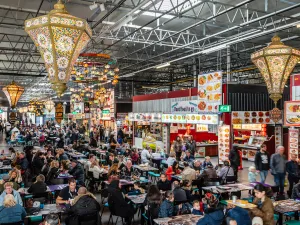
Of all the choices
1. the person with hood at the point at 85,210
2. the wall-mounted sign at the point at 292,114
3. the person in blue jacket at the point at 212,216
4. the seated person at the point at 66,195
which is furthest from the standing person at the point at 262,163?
the person with hood at the point at 85,210

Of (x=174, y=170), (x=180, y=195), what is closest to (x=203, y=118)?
(x=174, y=170)

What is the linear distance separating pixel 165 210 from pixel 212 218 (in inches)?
42.8

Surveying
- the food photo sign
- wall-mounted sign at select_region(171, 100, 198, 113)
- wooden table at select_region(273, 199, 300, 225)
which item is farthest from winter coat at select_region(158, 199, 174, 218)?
wall-mounted sign at select_region(171, 100, 198, 113)

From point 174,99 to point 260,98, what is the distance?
4.61m

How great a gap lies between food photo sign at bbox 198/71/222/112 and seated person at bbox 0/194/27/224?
9.96 m

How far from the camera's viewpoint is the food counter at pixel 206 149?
59.0 ft

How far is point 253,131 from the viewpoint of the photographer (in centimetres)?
1931

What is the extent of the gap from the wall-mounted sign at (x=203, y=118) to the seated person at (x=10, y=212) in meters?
10.1

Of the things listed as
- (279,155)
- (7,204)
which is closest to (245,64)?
(279,155)

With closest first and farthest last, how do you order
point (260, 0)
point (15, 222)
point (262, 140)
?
point (15, 222)
point (260, 0)
point (262, 140)

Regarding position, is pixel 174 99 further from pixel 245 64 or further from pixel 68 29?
pixel 68 29

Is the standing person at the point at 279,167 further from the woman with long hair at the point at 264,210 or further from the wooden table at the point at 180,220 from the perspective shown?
the wooden table at the point at 180,220

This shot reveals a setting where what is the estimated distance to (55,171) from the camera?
859cm

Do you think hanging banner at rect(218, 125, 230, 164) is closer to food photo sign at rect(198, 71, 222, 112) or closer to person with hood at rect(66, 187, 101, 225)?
food photo sign at rect(198, 71, 222, 112)
